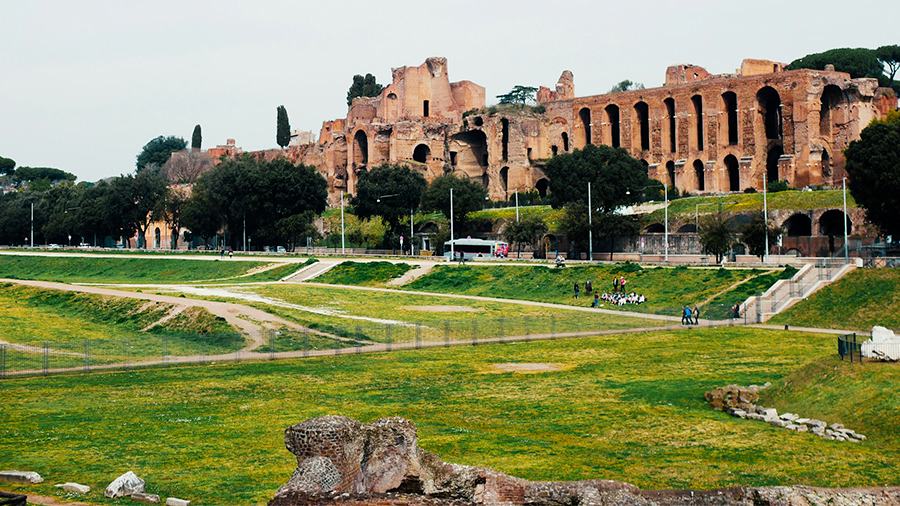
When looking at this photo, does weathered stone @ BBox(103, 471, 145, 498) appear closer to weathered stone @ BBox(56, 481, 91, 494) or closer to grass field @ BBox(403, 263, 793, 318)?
weathered stone @ BBox(56, 481, 91, 494)

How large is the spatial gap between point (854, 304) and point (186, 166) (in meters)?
140

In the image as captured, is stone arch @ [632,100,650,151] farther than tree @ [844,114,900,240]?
Yes

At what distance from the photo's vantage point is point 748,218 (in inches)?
3012

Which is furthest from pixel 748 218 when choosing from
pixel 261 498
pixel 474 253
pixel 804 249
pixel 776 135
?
pixel 261 498

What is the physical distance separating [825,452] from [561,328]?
23.5 m

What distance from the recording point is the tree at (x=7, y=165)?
192375 mm

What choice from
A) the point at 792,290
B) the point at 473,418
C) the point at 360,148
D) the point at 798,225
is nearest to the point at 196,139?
the point at 360,148

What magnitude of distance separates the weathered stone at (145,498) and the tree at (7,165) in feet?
646

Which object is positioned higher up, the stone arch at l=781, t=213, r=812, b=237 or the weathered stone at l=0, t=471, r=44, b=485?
the stone arch at l=781, t=213, r=812, b=237

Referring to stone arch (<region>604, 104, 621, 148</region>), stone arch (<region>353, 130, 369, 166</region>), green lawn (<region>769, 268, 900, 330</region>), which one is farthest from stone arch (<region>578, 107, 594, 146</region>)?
green lawn (<region>769, 268, 900, 330</region>)

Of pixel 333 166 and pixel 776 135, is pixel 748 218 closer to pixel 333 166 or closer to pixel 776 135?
pixel 776 135

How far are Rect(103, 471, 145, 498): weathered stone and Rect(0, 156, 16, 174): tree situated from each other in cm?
19648

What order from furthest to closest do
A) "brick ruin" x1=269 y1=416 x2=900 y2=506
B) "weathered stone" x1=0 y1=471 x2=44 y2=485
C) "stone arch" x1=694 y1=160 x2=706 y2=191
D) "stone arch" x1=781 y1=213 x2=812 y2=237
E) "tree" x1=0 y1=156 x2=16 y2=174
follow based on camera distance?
"tree" x1=0 y1=156 x2=16 y2=174 → "stone arch" x1=694 y1=160 x2=706 y2=191 → "stone arch" x1=781 y1=213 x2=812 y2=237 → "weathered stone" x1=0 y1=471 x2=44 y2=485 → "brick ruin" x1=269 y1=416 x2=900 y2=506

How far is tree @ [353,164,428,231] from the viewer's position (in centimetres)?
9179
